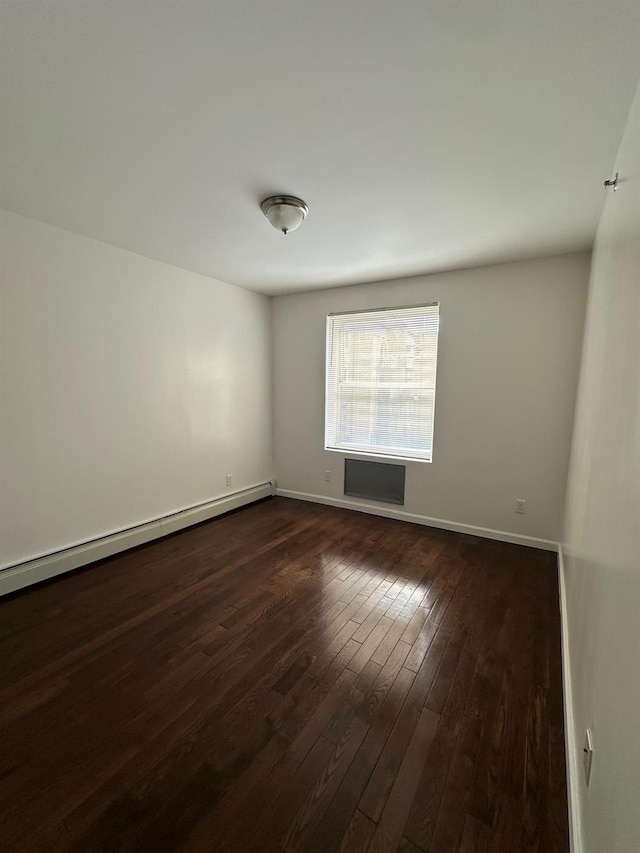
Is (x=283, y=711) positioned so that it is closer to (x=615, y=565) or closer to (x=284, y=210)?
(x=615, y=565)

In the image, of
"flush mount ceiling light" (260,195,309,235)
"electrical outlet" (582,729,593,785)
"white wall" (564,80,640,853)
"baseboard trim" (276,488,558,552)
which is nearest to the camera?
"white wall" (564,80,640,853)

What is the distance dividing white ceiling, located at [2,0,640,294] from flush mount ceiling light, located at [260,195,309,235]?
6 centimetres

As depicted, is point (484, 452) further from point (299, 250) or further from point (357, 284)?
point (299, 250)

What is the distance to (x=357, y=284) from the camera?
366 centimetres

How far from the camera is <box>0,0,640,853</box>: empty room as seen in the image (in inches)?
40.8

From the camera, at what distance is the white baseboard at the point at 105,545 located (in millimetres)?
2254

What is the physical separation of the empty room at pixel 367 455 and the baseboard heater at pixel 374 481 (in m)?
0.04

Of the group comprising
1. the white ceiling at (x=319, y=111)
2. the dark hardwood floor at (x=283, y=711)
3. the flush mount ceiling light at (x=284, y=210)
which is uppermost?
the white ceiling at (x=319, y=111)

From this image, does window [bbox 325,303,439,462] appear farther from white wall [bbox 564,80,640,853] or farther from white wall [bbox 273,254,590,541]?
white wall [bbox 564,80,640,853]

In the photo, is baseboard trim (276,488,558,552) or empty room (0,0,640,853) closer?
empty room (0,0,640,853)

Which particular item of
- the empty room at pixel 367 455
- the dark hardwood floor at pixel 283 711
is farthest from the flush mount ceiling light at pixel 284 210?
the dark hardwood floor at pixel 283 711

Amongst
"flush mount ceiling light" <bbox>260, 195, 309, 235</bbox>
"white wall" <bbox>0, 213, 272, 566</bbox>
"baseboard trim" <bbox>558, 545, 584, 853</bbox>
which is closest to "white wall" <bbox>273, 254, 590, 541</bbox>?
"baseboard trim" <bbox>558, 545, 584, 853</bbox>

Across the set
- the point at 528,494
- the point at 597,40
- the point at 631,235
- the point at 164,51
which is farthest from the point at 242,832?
the point at 528,494

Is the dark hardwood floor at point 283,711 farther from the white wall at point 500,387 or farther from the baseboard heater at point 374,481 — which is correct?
Answer: the baseboard heater at point 374,481
